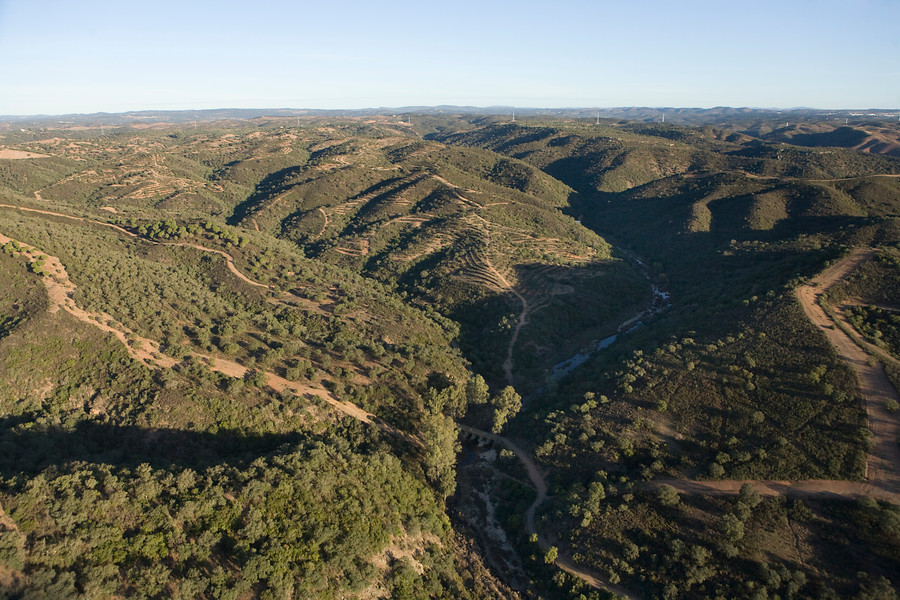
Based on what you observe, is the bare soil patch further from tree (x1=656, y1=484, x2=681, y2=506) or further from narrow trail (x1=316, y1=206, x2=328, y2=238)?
tree (x1=656, y1=484, x2=681, y2=506)

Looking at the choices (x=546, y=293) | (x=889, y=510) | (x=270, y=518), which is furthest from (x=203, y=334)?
(x=889, y=510)

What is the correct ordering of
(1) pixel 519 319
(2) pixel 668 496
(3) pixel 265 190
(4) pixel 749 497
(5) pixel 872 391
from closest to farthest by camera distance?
(4) pixel 749 497 < (2) pixel 668 496 < (5) pixel 872 391 < (1) pixel 519 319 < (3) pixel 265 190

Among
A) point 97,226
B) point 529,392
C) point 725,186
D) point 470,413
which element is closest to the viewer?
point 470,413

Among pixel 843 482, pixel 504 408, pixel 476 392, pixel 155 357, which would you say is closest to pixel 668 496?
pixel 843 482

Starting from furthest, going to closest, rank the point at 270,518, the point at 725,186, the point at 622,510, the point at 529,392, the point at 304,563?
the point at 725,186
the point at 529,392
the point at 622,510
the point at 270,518
the point at 304,563

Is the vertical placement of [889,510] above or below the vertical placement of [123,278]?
below

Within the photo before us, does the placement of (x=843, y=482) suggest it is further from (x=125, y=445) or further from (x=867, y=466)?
(x=125, y=445)

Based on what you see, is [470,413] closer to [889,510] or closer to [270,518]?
[270,518]
